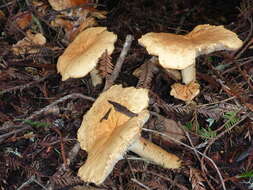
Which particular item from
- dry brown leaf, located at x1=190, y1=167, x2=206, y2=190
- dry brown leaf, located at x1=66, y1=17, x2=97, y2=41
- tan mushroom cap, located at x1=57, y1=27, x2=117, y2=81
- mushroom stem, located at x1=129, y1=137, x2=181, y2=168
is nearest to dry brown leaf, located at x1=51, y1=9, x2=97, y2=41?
dry brown leaf, located at x1=66, y1=17, x2=97, y2=41

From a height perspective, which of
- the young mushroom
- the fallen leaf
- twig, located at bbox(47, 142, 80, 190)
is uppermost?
the young mushroom

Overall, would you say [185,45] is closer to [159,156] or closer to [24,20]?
[159,156]

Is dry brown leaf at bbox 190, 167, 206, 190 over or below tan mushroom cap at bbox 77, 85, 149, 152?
below

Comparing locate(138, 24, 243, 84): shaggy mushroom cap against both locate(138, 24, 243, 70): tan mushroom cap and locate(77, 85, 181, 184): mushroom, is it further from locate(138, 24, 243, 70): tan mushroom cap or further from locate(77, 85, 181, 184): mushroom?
locate(77, 85, 181, 184): mushroom

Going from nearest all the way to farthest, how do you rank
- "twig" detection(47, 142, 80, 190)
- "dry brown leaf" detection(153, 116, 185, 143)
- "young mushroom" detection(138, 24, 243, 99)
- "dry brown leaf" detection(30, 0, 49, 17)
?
"young mushroom" detection(138, 24, 243, 99) → "twig" detection(47, 142, 80, 190) → "dry brown leaf" detection(153, 116, 185, 143) → "dry brown leaf" detection(30, 0, 49, 17)

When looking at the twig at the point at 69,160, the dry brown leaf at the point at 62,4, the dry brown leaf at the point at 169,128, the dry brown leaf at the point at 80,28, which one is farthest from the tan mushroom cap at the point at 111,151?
the dry brown leaf at the point at 62,4

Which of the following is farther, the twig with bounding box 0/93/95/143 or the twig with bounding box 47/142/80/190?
the twig with bounding box 0/93/95/143

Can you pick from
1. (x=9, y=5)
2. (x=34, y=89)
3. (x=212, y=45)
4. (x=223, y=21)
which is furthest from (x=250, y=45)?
(x=9, y=5)

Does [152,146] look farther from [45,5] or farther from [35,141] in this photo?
[45,5]
